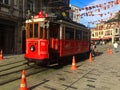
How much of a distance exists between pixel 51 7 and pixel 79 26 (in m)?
14.8

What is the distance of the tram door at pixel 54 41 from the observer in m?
13.3

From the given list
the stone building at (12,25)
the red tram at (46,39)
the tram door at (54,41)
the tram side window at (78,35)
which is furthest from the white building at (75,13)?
the tram door at (54,41)

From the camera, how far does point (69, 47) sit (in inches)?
615

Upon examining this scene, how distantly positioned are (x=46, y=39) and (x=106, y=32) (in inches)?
3366

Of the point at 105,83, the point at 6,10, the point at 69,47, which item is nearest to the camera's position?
the point at 105,83

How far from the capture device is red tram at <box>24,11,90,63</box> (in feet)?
41.8

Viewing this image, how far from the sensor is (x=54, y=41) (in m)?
13.5

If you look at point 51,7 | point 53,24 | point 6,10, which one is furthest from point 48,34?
point 51,7

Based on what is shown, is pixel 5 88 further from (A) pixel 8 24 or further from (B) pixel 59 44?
(A) pixel 8 24

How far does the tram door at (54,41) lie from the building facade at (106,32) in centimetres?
7150

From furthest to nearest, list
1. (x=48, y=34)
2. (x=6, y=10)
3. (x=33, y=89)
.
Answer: (x=6, y=10)
(x=48, y=34)
(x=33, y=89)

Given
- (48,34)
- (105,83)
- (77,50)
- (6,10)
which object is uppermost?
(6,10)

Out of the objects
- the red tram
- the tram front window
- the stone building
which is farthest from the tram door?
the stone building

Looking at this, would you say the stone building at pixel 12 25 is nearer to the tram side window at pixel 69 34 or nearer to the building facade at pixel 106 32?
the tram side window at pixel 69 34
